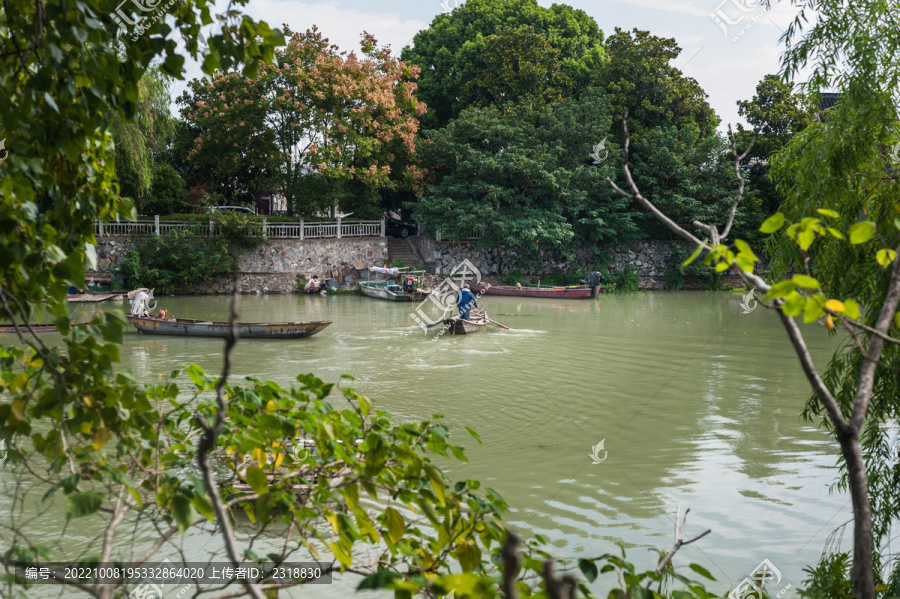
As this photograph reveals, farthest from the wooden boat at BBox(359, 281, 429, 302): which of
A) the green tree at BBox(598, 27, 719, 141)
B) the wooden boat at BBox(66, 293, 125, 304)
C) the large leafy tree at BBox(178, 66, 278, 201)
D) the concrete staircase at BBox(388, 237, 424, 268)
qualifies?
the green tree at BBox(598, 27, 719, 141)

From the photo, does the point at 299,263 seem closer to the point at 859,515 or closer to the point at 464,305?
the point at 464,305

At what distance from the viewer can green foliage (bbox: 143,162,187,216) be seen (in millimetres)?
23375

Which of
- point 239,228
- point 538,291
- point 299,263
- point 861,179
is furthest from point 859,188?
point 299,263

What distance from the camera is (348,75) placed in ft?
73.1

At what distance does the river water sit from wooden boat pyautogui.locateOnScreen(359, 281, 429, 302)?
10.4 ft

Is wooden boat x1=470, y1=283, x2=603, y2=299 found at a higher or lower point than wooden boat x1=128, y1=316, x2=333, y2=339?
higher

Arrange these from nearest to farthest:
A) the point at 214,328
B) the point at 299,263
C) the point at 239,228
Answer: the point at 214,328 < the point at 239,228 < the point at 299,263

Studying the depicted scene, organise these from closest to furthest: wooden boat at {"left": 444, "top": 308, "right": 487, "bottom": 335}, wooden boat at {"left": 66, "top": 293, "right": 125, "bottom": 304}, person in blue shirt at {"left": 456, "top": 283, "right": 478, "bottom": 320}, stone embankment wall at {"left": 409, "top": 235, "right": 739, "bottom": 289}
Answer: wooden boat at {"left": 444, "top": 308, "right": 487, "bottom": 335}
person in blue shirt at {"left": 456, "top": 283, "right": 478, "bottom": 320}
wooden boat at {"left": 66, "top": 293, "right": 125, "bottom": 304}
stone embankment wall at {"left": 409, "top": 235, "right": 739, "bottom": 289}

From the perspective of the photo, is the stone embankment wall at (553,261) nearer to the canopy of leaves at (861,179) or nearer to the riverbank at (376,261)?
the riverbank at (376,261)

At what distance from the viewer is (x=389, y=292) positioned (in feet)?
68.8

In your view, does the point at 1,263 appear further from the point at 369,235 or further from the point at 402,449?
the point at 369,235

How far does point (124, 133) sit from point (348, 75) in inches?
327

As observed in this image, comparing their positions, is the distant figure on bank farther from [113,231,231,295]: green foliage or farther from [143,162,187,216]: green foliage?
[143,162,187,216]: green foliage

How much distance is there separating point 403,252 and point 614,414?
60.5 ft
